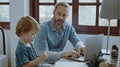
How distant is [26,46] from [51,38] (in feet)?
2.00

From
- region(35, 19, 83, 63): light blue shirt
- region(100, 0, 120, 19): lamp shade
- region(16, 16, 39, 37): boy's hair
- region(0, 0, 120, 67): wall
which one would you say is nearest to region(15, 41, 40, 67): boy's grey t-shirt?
region(16, 16, 39, 37): boy's hair

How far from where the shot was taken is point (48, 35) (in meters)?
2.16

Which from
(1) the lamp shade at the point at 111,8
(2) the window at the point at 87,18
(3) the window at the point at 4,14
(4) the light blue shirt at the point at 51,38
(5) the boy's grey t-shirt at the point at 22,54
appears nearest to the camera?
(5) the boy's grey t-shirt at the point at 22,54

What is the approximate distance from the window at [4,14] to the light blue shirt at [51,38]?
133cm

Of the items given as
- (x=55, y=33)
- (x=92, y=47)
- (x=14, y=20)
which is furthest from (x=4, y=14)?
(x=92, y=47)

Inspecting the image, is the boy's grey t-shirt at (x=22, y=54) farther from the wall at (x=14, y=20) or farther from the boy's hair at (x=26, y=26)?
the wall at (x=14, y=20)

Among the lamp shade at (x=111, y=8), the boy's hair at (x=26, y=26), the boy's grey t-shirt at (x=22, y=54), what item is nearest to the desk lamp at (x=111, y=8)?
the lamp shade at (x=111, y=8)

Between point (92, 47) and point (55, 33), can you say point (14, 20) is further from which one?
point (92, 47)

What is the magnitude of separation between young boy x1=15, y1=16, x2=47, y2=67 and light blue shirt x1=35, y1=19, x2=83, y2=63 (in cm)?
34

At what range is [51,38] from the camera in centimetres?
220

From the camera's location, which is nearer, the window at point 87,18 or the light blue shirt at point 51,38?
the light blue shirt at point 51,38

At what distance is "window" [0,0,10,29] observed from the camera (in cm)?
336

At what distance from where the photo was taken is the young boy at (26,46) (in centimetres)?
157

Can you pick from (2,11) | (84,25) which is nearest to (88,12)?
(84,25)
